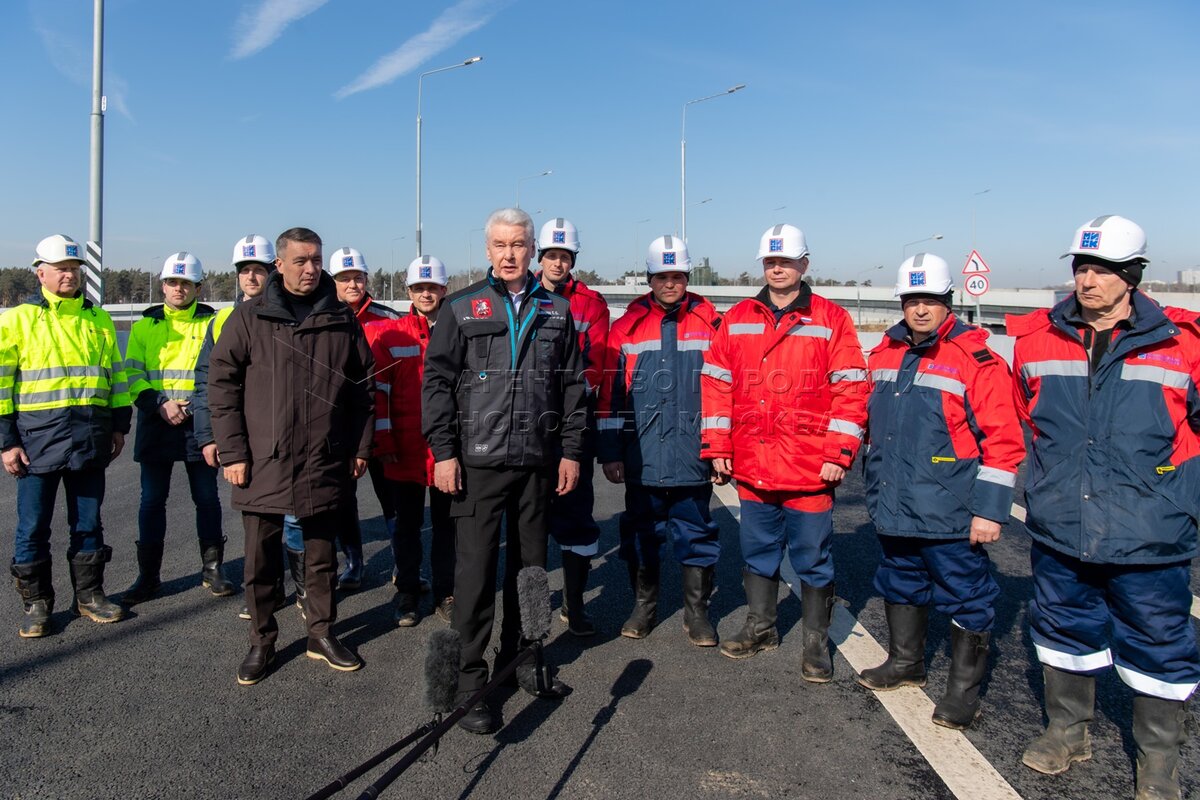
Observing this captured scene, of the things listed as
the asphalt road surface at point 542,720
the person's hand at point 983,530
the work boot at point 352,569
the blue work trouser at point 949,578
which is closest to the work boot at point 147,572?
the asphalt road surface at point 542,720

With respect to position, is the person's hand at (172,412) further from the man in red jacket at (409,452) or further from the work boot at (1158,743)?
the work boot at (1158,743)

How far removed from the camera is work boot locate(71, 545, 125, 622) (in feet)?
16.3

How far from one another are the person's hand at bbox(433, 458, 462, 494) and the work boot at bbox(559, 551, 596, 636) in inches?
51.0

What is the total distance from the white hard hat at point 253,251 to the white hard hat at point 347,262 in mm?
437

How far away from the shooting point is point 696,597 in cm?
486

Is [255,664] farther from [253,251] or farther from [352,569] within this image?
[253,251]

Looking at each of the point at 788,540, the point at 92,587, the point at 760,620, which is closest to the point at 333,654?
the point at 92,587

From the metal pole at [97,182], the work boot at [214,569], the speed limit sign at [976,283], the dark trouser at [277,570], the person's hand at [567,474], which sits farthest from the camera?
the speed limit sign at [976,283]

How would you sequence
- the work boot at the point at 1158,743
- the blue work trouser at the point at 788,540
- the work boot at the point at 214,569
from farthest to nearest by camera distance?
the work boot at the point at 214,569 → the blue work trouser at the point at 788,540 → the work boot at the point at 1158,743

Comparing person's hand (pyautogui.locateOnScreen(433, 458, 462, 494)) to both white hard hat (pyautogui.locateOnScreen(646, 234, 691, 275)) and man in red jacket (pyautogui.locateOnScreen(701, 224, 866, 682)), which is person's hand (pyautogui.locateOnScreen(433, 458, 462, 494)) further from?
white hard hat (pyautogui.locateOnScreen(646, 234, 691, 275))

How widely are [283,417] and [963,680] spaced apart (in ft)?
Result: 11.5

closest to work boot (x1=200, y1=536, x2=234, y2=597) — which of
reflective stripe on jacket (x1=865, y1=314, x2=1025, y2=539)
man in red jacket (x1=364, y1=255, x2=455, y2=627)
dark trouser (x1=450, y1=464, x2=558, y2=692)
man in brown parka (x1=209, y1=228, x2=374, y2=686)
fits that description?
man in red jacket (x1=364, y1=255, x2=455, y2=627)

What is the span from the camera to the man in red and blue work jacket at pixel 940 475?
149 inches

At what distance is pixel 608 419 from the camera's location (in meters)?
5.09
